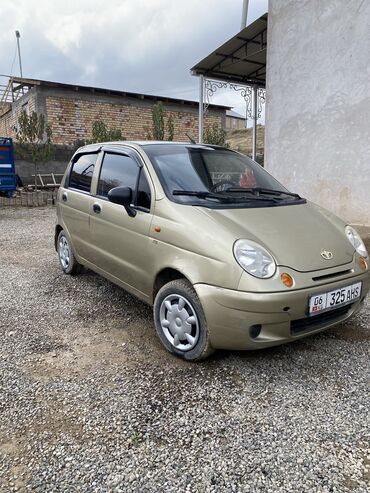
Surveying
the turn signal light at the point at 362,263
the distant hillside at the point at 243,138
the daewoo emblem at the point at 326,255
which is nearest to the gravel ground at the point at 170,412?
the turn signal light at the point at 362,263

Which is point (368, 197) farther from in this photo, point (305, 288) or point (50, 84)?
point (50, 84)

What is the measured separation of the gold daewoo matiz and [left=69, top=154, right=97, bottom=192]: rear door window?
0.23 metres

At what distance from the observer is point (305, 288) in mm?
2533

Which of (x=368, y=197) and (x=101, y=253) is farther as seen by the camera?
(x=368, y=197)

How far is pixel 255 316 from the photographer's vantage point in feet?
8.15

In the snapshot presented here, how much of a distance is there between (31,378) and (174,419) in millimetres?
1077

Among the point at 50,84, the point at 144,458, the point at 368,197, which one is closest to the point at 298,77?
the point at 368,197

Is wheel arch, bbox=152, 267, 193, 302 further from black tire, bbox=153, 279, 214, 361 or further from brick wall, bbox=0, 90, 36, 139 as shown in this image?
brick wall, bbox=0, 90, 36, 139

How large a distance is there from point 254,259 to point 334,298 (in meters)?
0.63

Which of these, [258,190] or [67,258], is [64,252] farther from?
[258,190]

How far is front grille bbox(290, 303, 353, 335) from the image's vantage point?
2.63m

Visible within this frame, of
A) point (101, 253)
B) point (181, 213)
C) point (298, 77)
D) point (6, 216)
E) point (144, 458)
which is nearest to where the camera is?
point (144, 458)

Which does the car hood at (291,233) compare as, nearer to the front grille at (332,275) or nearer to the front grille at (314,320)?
the front grille at (332,275)

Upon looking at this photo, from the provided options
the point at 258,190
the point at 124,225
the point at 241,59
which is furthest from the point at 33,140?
the point at 258,190
